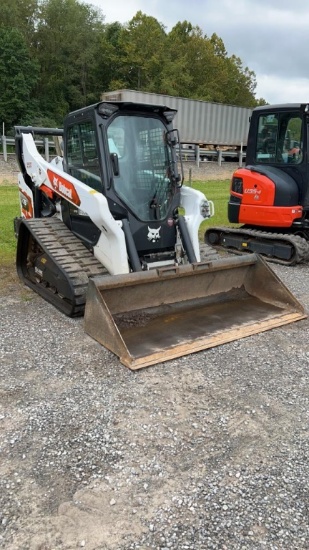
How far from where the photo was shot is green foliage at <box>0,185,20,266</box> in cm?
799

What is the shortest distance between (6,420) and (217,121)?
28556mm

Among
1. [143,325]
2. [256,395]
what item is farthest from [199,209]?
[256,395]

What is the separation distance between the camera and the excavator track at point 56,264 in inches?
199

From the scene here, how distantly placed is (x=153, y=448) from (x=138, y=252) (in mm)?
2741

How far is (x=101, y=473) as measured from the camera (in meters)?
2.76

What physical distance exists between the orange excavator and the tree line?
136ft

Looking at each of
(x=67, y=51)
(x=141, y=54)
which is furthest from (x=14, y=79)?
(x=141, y=54)

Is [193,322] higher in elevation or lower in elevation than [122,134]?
lower

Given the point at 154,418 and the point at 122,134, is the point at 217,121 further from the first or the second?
the point at 154,418

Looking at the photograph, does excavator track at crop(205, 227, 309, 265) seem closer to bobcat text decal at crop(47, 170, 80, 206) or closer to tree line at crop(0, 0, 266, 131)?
bobcat text decal at crop(47, 170, 80, 206)

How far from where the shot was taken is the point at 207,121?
28938 mm

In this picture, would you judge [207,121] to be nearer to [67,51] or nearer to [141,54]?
[141,54]

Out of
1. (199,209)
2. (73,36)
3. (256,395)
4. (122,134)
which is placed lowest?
(256,395)

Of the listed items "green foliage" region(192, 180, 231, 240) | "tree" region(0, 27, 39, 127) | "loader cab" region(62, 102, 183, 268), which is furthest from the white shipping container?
"loader cab" region(62, 102, 183, 268)
